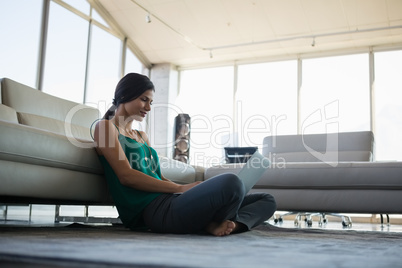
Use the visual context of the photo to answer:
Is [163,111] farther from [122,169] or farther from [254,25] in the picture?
[122,169]

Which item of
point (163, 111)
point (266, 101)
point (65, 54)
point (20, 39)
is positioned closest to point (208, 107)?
point (163, 111)

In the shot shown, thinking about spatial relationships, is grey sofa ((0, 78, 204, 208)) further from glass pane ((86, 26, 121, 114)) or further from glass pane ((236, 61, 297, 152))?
glass pane ((236, 61, 297, 152))

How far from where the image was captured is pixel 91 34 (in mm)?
6852

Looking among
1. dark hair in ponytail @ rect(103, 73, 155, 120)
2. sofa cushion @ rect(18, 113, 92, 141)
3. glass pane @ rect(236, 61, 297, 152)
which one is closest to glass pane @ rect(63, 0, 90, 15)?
glass pane @ rect(236, 61, 297, 152)

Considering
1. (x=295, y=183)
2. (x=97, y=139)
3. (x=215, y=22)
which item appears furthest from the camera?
(x=215, y=22)

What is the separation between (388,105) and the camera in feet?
22.1

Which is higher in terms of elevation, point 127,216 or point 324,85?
point 324,85

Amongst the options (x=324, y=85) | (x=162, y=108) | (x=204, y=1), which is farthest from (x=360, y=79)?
(x=162, y=108)

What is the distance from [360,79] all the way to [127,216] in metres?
6.02

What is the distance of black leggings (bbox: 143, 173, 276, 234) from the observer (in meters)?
1.62

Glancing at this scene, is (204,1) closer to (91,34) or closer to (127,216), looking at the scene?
(91,34)

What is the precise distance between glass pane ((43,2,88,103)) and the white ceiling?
27.3 inches

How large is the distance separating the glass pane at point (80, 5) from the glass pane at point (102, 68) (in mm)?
310

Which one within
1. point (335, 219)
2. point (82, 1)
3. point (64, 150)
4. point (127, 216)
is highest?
point (82, 1)
